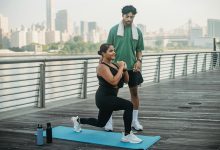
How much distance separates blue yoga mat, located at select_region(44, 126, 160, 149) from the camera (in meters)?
5.04

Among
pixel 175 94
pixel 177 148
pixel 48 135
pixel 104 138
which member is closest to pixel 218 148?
pixel 177 148

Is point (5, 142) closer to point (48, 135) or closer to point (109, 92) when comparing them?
point (48, 135)

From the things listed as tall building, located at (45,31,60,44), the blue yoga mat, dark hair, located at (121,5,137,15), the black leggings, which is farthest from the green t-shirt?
tall building, located at (45,31,60,44)

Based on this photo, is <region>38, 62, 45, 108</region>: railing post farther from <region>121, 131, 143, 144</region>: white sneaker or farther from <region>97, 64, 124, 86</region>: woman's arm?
<region>121, 131, 143, 144</region>: white sneaker

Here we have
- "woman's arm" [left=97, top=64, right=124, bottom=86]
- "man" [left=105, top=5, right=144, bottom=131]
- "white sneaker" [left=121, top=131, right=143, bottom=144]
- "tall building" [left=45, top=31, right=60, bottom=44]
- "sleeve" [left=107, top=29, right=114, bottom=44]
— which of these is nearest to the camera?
"woman's arm" [left=97, top=64, right=124, bottom=86]

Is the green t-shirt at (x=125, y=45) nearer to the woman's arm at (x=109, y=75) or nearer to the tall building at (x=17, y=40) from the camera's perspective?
the woman's arm at (x=109, y=75)

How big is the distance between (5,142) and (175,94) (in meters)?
6.85

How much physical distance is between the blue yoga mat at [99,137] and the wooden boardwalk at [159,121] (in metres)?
0.12

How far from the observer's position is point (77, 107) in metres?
8.73

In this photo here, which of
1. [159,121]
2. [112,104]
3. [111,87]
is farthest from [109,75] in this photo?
[159,121]

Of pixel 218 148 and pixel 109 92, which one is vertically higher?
pixel 109 92

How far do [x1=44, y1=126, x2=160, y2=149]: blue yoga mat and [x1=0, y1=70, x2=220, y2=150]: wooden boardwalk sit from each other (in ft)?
0.40

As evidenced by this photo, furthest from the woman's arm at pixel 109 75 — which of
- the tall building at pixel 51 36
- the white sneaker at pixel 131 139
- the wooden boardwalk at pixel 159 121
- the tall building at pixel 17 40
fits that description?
the tall building at pixel 51 36

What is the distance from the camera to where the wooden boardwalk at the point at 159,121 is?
16.8ft
